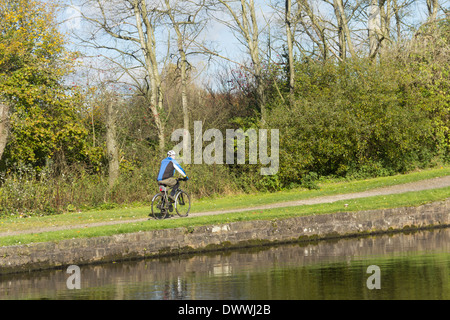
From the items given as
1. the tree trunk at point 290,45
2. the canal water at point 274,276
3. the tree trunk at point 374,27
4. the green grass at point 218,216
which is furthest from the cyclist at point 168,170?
the tree trunk at point 374,27

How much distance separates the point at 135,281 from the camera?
10094mm

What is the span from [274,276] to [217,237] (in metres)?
4.11

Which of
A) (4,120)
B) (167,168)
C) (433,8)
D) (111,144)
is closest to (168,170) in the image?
(167,168)

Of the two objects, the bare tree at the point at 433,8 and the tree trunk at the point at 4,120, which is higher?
the bare tree at the point at 433,8

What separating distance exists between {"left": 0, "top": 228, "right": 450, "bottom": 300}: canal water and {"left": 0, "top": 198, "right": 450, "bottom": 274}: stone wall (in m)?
0.33

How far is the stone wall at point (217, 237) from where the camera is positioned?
12195 millimetres

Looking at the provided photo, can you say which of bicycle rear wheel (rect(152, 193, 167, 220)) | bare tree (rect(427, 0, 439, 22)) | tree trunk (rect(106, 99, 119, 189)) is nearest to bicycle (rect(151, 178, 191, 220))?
bicycle rear wheel (rect(152, 193, 167, 220))

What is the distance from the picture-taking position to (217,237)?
535 inches

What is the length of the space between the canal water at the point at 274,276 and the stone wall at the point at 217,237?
33cm

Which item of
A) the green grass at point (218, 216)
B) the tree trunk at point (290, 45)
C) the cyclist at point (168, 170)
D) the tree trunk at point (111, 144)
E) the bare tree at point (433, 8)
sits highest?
the bare tree at point (433, 8)

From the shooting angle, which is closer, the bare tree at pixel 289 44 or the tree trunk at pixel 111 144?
the tree trunk at pixel 111 144

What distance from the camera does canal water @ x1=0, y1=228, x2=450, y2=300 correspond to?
8.27 metres

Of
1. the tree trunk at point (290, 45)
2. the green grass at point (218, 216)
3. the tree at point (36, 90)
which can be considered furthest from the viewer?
the tree trunk at point (290, 45)

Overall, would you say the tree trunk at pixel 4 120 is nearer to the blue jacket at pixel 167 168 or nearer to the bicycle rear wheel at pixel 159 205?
the bicycle rear wheel at pixel 159 205
